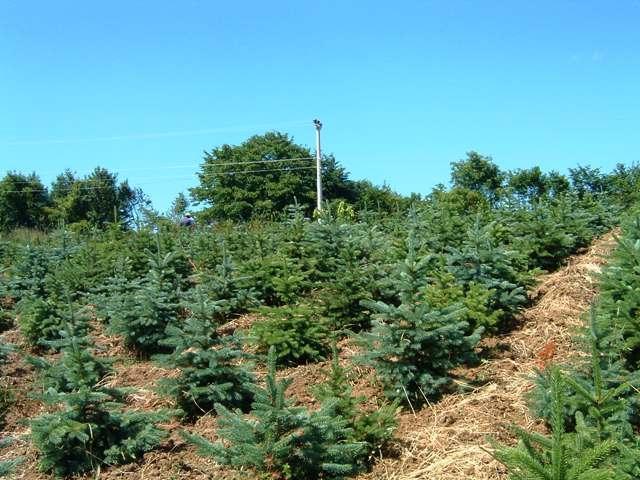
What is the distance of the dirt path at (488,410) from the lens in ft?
14.2

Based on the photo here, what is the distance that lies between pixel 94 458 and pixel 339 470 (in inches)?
81.0

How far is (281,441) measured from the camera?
3.79 m

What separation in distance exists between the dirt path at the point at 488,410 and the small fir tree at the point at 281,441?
48 cm

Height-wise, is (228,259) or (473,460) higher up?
(228,259)

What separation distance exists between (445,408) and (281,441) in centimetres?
178

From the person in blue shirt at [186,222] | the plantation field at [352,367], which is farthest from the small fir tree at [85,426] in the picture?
the person in blue shirt at [186,222]

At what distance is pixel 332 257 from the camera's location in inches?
309

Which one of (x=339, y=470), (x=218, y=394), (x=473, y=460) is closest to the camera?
(x=339, y=470)

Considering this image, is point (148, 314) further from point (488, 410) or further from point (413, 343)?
point (488, 410)

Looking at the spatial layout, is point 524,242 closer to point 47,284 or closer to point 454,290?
point 454,290

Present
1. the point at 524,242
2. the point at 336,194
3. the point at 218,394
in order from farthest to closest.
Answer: the point at 336,194
the point at 524,242
the point at 218,394

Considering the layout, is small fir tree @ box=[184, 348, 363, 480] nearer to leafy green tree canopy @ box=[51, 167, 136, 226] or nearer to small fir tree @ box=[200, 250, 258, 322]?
small fir tree @ box=[200, 250, 258, 322]

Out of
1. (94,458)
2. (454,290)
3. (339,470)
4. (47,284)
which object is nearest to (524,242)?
(454,290)

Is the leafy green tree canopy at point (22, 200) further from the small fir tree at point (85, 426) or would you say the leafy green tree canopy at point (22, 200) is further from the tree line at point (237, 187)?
the small fir tree at point (85, 426)
